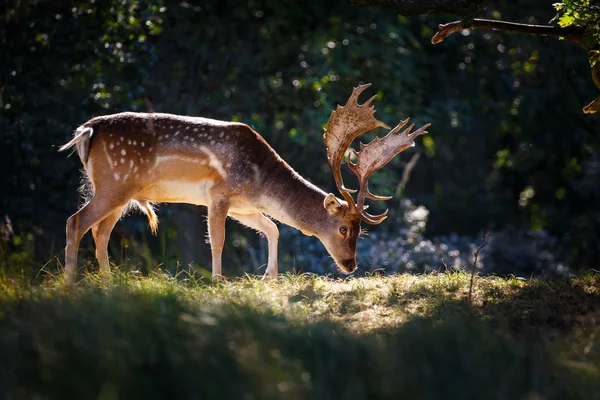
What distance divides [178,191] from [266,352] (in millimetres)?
4141

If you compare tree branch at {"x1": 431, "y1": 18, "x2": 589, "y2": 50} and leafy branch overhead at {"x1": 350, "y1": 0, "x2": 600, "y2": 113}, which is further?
tree branch at {"x1": 431, "y1": 18, "x2": 589, "y2": 50}

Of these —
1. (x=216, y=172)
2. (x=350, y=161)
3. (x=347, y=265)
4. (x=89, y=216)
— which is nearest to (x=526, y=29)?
(x=350, y=161)

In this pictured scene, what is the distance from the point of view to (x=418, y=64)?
15.1 metres

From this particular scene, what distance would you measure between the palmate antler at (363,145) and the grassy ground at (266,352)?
83.3 inches

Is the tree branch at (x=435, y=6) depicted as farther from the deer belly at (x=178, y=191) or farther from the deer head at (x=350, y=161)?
the deer belly at (x=178, y=191)

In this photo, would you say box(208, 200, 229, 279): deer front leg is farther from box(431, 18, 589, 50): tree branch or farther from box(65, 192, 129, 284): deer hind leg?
box(431, 18, 589, 50): tree branch

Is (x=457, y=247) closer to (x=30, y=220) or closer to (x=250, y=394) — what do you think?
(x=30, y=220)

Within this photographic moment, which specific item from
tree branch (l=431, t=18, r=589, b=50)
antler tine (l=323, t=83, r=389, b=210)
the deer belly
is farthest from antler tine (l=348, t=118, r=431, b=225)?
the deer belly

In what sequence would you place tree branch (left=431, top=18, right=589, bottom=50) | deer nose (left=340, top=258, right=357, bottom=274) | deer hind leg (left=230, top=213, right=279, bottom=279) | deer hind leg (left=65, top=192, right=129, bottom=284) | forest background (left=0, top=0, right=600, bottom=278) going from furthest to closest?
1. forest background (left=0, top=0, right=600, bottom=278)
2. deer hind leg (left=230, top=213, right=279, bottom=279)
3. deer nose (left=340, top=258, right=357, bottom=274)
4. deer hind leg (left=65, top=192, right=129, bottom=284)
5. tree branch (left=431, top=18, right=589, bottom=50)

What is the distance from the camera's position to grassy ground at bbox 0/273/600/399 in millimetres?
3688

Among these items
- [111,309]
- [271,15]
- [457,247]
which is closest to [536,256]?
[457,247]

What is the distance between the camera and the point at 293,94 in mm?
14258

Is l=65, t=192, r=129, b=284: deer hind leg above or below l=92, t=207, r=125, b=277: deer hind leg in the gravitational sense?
above

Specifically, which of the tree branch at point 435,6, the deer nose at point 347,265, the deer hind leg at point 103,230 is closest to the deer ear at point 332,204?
the deer nose at point 347,265
